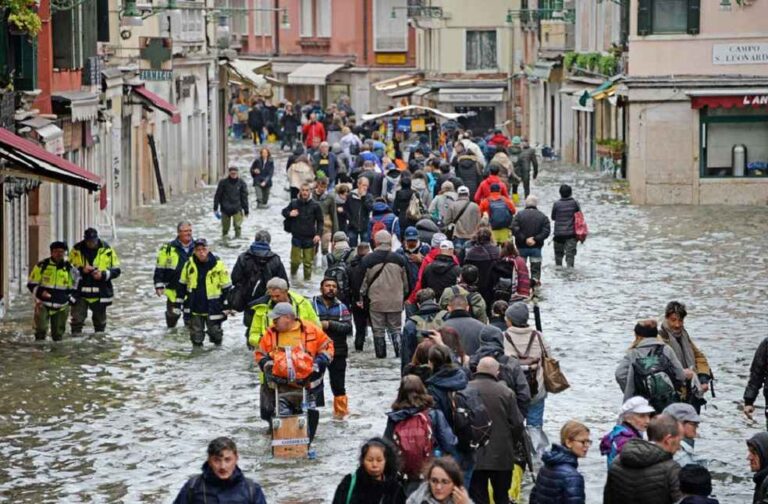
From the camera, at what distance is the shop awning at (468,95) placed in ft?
A: 245

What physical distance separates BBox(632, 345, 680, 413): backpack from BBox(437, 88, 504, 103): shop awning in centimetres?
5968

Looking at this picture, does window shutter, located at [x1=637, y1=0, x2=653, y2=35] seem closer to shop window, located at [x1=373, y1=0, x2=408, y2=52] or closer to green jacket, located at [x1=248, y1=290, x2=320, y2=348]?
green jacket, located at [x1=248, y1=290, x2=320, y2=348]

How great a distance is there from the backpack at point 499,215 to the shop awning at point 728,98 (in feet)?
50.9

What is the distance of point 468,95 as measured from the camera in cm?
7475

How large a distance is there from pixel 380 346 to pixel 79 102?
456 inches

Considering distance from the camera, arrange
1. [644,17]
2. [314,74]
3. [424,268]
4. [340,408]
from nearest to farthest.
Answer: [340,408] < [424,268] < [644,17] < [314,74]

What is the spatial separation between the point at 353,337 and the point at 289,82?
61.7 metres

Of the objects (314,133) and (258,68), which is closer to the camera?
(314,133)

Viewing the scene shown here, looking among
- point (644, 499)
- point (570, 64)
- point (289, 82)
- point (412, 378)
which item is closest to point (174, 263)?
point (412, 378)

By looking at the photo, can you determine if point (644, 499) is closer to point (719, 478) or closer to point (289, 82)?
point (719, 478)

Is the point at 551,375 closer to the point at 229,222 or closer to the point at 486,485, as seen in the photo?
the point at 486,485

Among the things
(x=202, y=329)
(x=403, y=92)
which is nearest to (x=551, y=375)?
(x=202, y=329)

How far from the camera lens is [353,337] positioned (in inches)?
960

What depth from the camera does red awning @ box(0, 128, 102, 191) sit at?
21.6 metres
